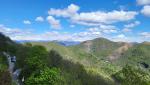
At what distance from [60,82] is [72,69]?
251 feet

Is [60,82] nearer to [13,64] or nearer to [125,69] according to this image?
[125,69]

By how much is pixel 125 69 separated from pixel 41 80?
2452 centimetres

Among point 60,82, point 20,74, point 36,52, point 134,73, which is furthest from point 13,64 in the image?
point 134,73

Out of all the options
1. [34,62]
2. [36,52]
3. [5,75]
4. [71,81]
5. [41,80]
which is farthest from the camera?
[71,81]

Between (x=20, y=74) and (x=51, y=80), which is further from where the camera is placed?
(x=20, y=74)

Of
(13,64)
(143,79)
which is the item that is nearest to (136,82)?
(143,79)

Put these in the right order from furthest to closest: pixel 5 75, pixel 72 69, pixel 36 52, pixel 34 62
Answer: pixel 72 69 → pixel 36 52 → pixel 34 62 → pixel 5 75

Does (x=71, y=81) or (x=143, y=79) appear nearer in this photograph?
(x=143, y=79)

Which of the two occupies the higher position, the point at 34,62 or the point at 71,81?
the point at 34,62

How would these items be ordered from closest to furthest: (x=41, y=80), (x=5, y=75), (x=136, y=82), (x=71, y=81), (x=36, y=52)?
1. (x=5, y=75)
2. (x=41, y=80)
3. (x=136, y=82)
4. (x=36, y=52)
5. (x=71, y=81)

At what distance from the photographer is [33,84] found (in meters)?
85.6

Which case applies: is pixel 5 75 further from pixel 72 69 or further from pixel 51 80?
pixel 72 69

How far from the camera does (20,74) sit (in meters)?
122

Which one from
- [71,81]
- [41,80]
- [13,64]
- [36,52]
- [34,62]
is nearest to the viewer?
[41,80]
